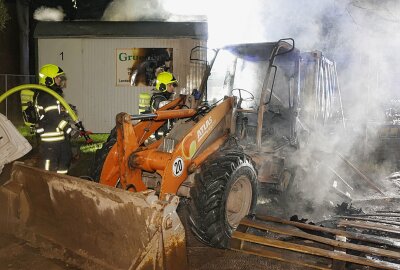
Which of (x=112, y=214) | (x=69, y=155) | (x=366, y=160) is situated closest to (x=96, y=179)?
(x=69, y=155)

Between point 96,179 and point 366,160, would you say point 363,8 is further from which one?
point 96,179

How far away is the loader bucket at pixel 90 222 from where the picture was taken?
10.8 ft

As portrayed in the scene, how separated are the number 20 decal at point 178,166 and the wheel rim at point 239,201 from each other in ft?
3.18

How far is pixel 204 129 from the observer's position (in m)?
5.11

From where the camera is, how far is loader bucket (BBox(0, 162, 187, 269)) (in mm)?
3305

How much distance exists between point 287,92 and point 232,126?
1.39m

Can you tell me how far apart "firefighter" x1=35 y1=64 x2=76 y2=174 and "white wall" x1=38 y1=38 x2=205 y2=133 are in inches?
303

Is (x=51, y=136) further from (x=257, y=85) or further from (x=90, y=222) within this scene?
(x=257, y=85)

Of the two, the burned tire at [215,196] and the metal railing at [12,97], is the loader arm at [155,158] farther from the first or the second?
the metal railing at [12,97]

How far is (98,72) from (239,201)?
Answer: 33.0ft

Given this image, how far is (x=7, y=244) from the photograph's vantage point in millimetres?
4434

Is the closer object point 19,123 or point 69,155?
point 69,155

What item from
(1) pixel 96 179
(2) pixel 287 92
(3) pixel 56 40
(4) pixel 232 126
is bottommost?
(1) pixel 96 179

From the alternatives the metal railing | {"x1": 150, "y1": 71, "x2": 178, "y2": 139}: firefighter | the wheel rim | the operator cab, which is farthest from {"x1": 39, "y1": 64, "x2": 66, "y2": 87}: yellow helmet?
the metal railing
